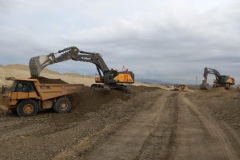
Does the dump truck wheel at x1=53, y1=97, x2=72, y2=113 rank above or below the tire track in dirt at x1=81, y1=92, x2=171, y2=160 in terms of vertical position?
above

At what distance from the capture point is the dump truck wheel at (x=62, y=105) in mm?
18203

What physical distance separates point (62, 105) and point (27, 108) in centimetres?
206

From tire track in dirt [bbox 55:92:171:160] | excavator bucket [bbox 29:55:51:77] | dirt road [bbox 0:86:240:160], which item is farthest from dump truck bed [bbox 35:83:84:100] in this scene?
tire track in dirt [bbox 55:92:171:160]

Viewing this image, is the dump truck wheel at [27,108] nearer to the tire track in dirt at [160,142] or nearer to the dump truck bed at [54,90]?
the dump truck bed at [54,90]

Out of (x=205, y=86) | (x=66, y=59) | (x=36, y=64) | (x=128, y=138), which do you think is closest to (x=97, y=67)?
(x=66, y=59)

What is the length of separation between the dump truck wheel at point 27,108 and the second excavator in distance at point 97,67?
11.3 ft

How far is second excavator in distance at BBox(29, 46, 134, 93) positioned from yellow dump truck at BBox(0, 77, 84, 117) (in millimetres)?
2868

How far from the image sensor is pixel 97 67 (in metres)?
25.5

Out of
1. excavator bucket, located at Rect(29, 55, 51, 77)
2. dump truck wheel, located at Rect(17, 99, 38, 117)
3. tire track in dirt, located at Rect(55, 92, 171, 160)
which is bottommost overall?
tire track in dirt, located at Rect(55, 92, 171, 160)

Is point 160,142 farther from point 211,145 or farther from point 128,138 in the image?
point 211,145

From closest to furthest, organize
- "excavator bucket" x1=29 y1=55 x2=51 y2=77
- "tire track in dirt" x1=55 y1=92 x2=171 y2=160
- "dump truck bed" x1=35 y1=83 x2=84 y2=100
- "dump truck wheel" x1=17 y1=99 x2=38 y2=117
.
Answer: "tire track in dirt" x1=55 y1=92 x2=171 y2=160, "dump truck wheel" x1=17 y1=99 x2=38 y2=117, "dump truck bed" x1=35 y1=83 x2=84 y2=100, "excavator bucket" x1=29 y1=55 x2=51 y2=77

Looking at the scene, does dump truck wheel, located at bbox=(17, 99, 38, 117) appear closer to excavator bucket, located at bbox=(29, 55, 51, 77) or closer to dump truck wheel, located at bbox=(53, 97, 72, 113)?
dump truck wheel, located at bbox=(53, 97, 72, 113)

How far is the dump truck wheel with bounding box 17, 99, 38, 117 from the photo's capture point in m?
16.9

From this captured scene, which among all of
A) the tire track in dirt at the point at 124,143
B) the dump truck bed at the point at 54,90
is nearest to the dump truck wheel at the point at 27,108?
the dump truck bed at the point at 54,90
